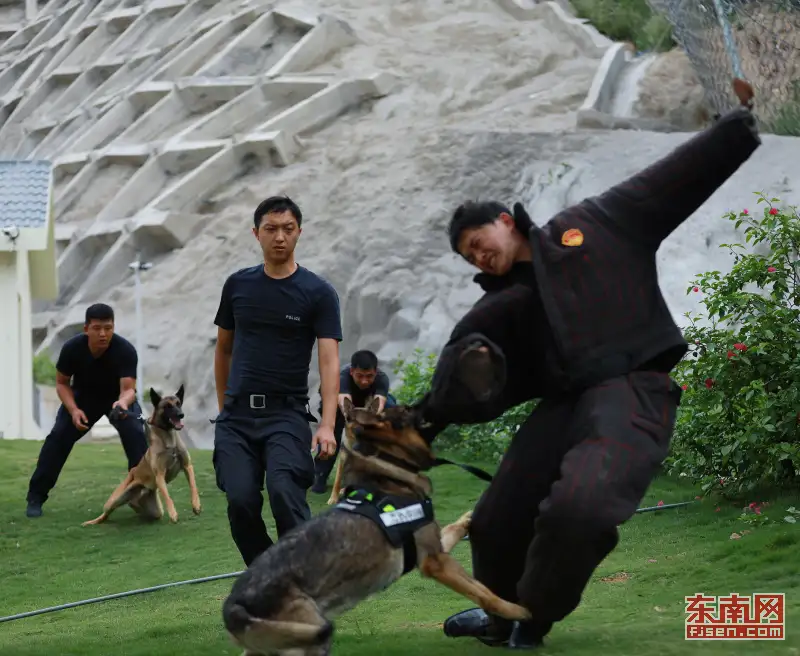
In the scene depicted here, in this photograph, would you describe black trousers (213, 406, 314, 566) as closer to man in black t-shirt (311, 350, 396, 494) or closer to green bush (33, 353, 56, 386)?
man in black t-shirt (311, 350, 396, 494)

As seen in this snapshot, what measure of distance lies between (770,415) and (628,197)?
4.22 metres

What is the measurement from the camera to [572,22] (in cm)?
2836

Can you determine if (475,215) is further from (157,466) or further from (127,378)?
(157,466)

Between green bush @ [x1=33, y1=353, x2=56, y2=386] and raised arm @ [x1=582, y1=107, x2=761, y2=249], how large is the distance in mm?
20691

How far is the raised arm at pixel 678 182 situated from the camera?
4.43 m

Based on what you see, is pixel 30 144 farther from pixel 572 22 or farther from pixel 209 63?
pixel 572 22

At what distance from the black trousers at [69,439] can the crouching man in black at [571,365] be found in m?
6.36

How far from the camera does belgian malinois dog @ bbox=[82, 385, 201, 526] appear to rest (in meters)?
10.6

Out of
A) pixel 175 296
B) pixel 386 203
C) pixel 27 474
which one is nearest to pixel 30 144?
pixel 175 296

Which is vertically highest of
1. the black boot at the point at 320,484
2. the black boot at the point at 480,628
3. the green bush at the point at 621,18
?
the green bush at the point at 621,18

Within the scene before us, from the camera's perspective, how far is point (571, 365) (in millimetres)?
4391

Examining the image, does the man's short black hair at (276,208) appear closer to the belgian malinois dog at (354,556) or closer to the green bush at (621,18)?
the belgian malinois dog at (354,556)

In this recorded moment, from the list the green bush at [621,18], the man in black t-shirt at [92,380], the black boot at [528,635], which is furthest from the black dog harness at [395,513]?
the green bush at [621,18]

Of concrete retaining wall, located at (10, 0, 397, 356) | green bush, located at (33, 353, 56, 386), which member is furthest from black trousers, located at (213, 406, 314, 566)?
concrete retaining wall, located at (10, 0, 397, 356)
